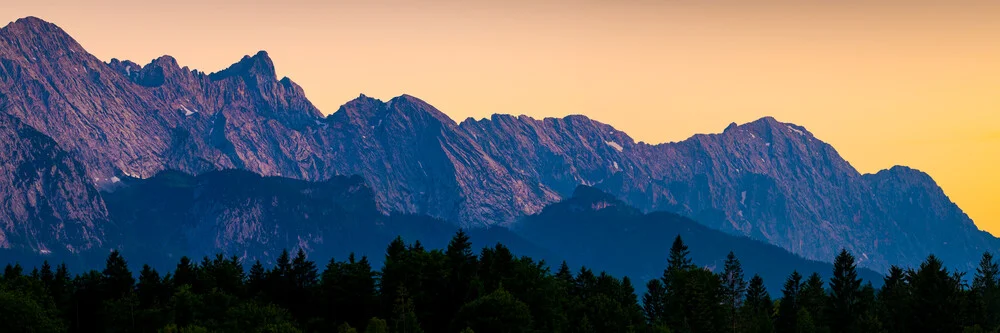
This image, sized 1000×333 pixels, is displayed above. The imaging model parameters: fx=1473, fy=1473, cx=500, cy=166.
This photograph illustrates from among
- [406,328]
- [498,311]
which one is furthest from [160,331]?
[498,311]

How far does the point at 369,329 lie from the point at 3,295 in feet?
159

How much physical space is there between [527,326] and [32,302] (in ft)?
218

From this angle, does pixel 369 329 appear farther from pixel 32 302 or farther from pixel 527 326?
pixel 32 302

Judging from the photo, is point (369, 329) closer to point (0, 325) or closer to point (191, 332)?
point (191, 332)

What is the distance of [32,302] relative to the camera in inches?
7785

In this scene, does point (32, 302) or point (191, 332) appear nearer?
point (191, 332)

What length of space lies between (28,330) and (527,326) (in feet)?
216

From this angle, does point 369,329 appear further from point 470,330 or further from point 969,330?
point 969,330

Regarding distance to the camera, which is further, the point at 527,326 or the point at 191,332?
the point at 527,326

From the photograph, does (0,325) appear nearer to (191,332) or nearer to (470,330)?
(191,332)

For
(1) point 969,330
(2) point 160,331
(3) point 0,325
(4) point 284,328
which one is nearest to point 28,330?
(3) point 0,325

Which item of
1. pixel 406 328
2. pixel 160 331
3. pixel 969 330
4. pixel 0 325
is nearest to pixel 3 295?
pixel 0 325

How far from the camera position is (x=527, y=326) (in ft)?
653

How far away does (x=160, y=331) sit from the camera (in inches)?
7544
